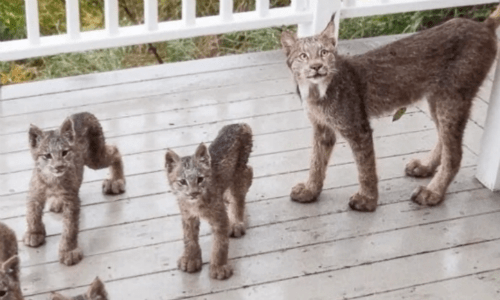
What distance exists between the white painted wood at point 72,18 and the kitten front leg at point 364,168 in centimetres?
188

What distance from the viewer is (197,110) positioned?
6.02 meters

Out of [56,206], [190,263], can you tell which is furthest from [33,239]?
[190,263]

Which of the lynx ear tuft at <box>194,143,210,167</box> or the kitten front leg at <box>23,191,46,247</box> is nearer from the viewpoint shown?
the lynx ear tuft at <box>194,143,210,167</box>

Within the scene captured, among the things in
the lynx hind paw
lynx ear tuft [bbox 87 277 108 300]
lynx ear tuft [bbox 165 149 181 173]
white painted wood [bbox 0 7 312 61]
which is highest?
lynx ear tuft [bbox 165 149 181 173]

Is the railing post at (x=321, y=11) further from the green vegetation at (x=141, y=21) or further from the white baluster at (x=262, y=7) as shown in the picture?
the green vegetation at (x=141, y=21)

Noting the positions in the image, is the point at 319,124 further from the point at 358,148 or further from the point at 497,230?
the point at 497,230

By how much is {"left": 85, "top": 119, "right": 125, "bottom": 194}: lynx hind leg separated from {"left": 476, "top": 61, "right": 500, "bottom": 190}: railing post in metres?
1.82

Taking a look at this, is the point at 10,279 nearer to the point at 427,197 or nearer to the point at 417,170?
the point at 427,197

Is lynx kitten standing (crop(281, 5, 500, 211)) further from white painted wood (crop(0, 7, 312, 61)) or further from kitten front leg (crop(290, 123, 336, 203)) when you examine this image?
white painted wood (crop(0, 7, 312, 61))

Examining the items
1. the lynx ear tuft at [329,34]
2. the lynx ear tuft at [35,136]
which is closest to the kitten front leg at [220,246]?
the lynx ear tuft at [35,136]

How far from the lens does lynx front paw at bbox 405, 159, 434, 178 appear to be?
5.46 metres

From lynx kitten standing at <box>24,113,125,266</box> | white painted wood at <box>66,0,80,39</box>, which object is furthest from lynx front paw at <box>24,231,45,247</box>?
white painted wood at <box>66,0,80,39</box>

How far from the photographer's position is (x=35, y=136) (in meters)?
4.57

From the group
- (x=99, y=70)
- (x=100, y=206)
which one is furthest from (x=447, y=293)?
(x=99, y=70)
